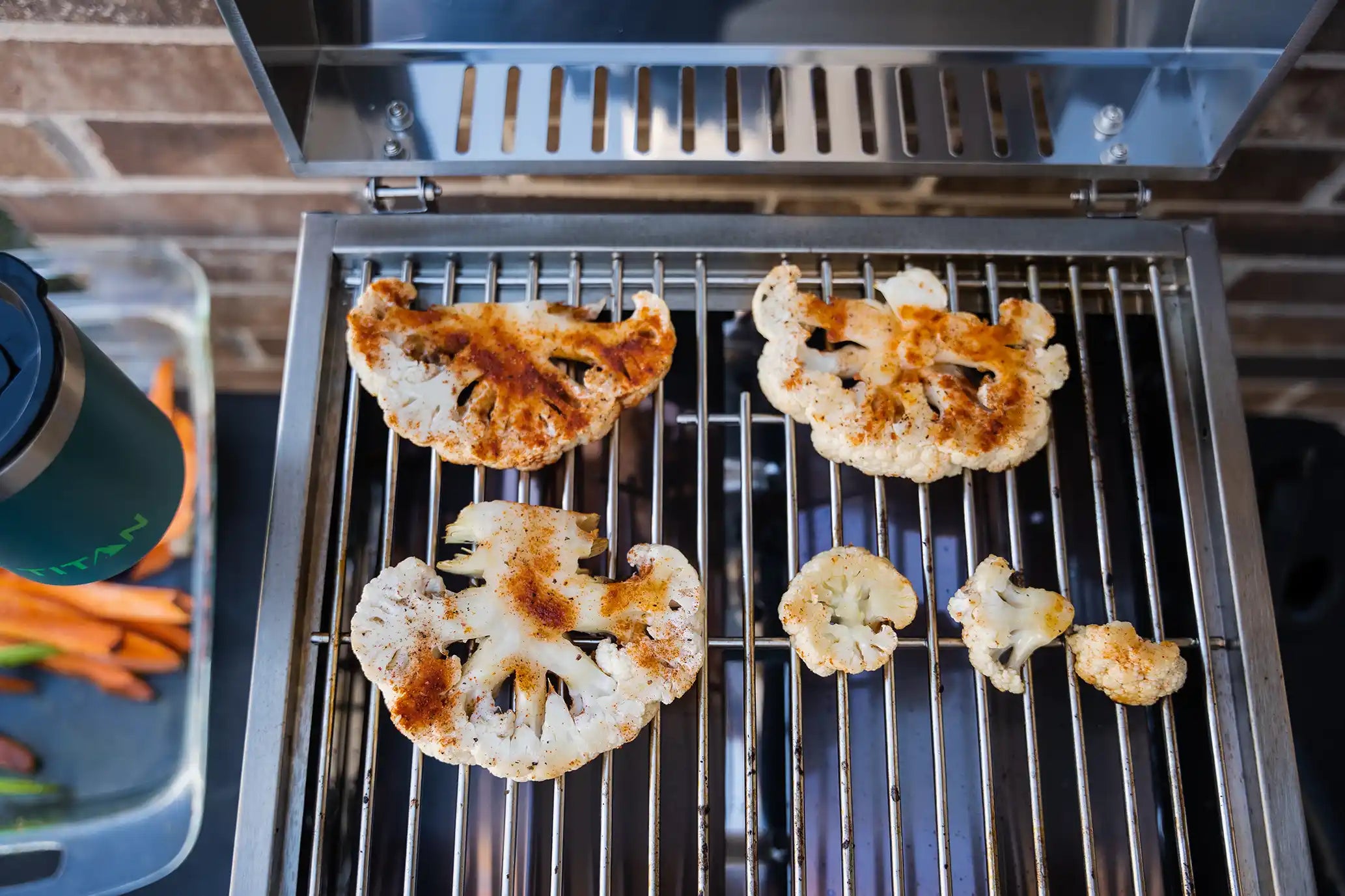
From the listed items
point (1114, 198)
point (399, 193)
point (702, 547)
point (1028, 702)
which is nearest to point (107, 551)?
point (399, 193)

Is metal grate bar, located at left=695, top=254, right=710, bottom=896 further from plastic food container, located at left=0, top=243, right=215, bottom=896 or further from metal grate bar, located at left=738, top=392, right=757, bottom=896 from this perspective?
plastic food container, located at left=0, top=243, right=215, bottom=896

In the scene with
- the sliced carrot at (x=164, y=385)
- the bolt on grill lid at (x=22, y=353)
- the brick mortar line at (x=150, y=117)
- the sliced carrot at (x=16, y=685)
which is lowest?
the sliced carrot at (x=16, y=685)

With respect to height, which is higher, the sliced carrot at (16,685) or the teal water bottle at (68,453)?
the teal water bottle at (68,453)

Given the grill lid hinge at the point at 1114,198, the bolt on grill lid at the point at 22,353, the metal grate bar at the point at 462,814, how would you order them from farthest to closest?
the grill lid hinge at the point at 1114,198, the metal grate bar at the point at 462,814, the bolt on grill lid at the point at 22,353

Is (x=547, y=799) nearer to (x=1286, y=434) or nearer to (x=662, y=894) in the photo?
(x=662, y=894)

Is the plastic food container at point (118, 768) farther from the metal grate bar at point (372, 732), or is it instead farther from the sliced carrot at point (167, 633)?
the metal grate bar at point (372, 732)

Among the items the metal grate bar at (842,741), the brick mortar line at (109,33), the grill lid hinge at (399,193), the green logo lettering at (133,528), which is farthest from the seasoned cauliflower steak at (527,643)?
the brick mortar line at (109,33)
